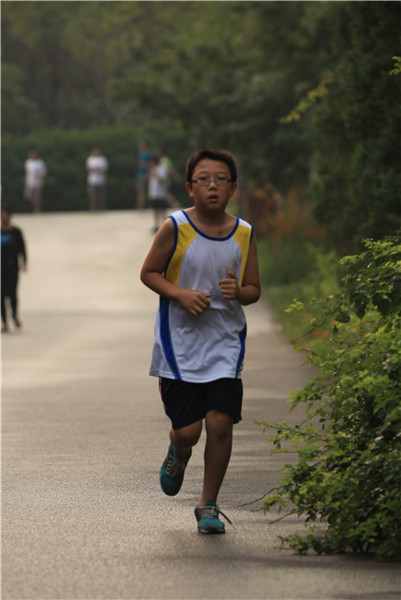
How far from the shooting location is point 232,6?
26.2 meters

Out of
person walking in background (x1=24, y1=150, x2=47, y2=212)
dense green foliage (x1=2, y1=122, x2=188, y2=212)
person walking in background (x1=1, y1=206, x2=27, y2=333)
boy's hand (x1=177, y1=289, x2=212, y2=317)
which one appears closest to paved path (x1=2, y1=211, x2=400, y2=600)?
boy's hand (x1=177, y1=289, x2=212, y2=317)

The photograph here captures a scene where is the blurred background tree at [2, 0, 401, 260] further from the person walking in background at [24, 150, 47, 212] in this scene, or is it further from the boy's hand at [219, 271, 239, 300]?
the boy's hand at [219, 271, 239, 300]

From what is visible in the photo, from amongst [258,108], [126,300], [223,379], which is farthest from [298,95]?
[223,379]

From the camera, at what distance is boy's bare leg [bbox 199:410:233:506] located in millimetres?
6254

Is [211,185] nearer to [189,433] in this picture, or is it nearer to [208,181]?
[208,181]

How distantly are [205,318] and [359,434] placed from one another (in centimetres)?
98

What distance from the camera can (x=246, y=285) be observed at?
6445 millimetres

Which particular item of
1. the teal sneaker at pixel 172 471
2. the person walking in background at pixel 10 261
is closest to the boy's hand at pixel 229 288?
the teal sneaker at pixel 172 471

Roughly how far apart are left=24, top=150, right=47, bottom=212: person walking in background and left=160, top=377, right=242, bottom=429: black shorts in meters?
38.3

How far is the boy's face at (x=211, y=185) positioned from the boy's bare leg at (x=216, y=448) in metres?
1.01

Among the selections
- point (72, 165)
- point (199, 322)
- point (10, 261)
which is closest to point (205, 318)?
point (199, 322)

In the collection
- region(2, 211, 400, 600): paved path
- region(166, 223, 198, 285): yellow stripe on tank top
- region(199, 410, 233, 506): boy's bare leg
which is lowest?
region(2, 211, 400, 600): paved path

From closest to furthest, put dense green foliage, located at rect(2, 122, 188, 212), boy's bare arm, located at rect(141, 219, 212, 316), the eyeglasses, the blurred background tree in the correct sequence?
boy's bare arm, located at rect(141, 219, 212, 316) < the eyeglasses < the blurred background tree < dense green foliage, located at rect(2, 122, 188, 212)

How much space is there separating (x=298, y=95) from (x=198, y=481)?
18.1 metres
